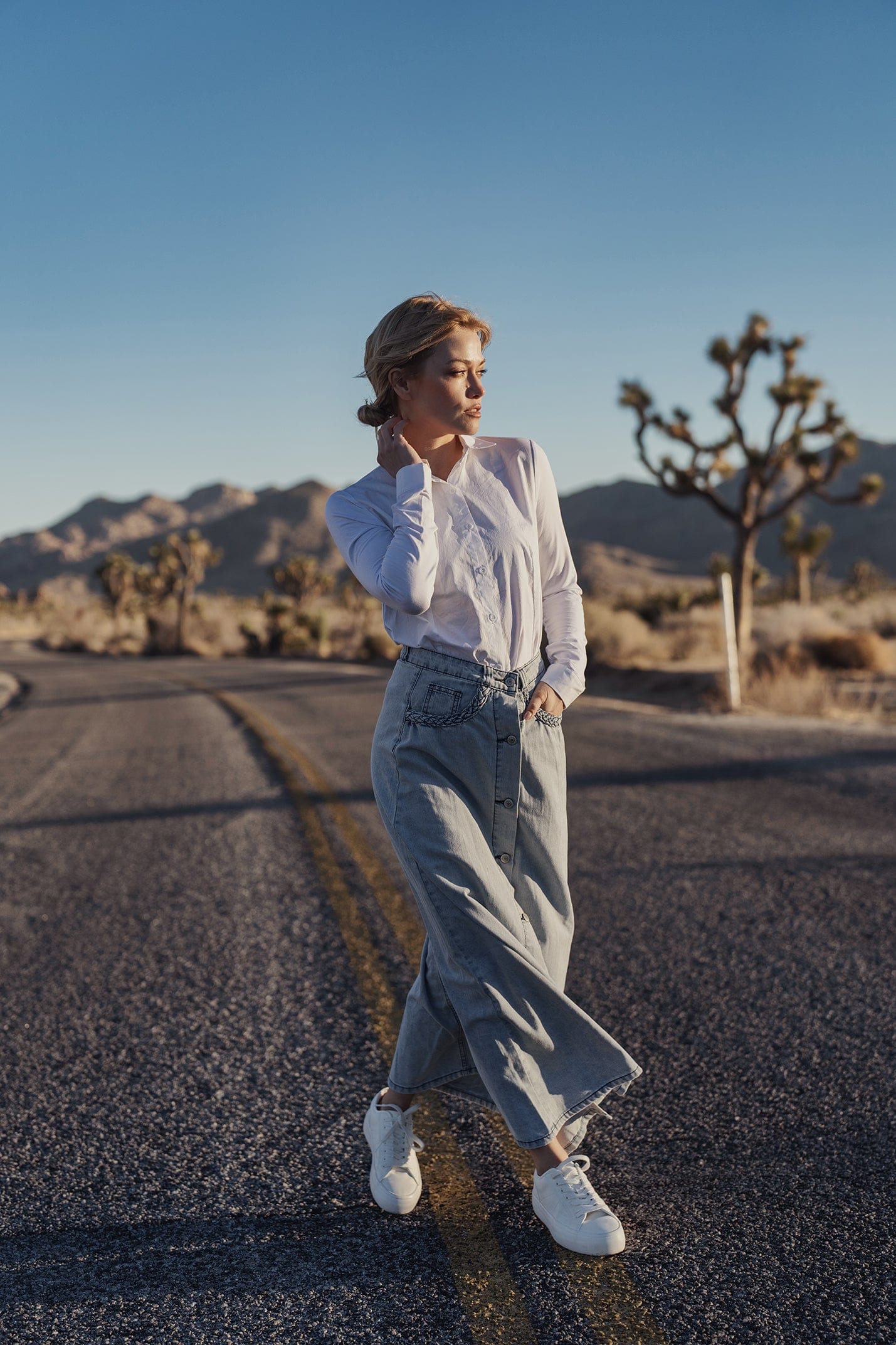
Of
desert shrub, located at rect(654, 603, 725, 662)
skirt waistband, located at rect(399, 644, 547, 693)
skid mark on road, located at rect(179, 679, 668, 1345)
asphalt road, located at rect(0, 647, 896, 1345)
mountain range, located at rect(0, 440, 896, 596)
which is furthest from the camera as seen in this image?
mountain range, located at rect(0, 440, 896, 596)

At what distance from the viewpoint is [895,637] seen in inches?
1057

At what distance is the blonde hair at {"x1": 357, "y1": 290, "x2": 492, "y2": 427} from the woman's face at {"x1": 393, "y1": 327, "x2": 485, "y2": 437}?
0.8 inches

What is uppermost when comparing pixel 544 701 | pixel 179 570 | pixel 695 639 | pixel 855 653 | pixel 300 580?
pixel 179 570

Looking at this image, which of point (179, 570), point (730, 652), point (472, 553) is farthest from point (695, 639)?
point (179, 570)

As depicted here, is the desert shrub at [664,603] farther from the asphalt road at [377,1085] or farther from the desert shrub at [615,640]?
the asphalt road at [377,1085]

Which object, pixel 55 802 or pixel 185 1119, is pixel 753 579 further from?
pixel 185 1119

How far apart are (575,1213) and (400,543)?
1.43m

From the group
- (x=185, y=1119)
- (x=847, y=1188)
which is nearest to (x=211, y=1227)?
(x=185, y=1119)

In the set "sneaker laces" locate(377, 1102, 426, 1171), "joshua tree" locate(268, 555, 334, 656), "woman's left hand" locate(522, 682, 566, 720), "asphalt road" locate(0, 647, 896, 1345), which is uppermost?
"joshua tree" locate(268, 555, 334, 656)

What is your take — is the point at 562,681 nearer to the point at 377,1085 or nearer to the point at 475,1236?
the point at 475,1236

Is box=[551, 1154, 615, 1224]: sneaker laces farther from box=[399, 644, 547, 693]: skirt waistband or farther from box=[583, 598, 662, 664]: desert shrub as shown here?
box=[583, 598, 662, 664]: desert shrub

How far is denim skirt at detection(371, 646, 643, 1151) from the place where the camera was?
7.10 ft

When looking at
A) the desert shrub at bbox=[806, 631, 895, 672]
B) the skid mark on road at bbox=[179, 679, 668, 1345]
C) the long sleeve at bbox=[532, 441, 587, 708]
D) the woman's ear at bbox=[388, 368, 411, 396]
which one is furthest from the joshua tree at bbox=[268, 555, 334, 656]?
the woman's ear at bbox=[388, 368, 411, 396]

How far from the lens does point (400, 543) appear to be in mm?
2137
